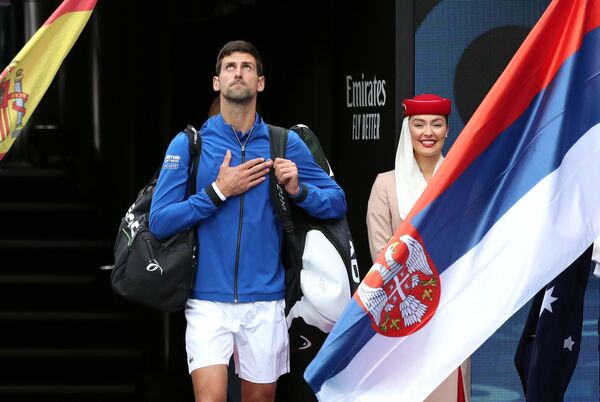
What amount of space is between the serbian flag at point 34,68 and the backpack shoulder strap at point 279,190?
3.57 ft

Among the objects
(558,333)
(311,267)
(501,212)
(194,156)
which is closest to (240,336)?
(311,267)

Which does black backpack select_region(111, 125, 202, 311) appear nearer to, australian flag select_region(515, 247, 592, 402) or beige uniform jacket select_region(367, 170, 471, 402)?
beige uniform jacket select_region(367, 170, 471, 402)

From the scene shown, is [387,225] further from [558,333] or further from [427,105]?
[558,333]

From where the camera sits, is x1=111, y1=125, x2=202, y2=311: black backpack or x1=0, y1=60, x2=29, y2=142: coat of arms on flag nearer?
x1=0, y1=60, x2=29, y2=142: coat of arms on flag

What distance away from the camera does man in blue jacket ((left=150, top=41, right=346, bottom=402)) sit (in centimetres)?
666

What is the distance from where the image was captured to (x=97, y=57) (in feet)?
41.9

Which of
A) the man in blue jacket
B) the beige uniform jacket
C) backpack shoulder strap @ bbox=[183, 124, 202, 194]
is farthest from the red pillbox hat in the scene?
backpack shoulder strap @ bbox=[183, 124, 202, 194]

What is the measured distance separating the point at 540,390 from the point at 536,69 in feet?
4.35

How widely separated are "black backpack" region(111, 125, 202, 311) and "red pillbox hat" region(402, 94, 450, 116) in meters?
1.29

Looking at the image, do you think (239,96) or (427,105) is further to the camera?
(427,105)

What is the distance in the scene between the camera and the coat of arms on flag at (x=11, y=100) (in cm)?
620

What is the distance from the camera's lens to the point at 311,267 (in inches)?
272

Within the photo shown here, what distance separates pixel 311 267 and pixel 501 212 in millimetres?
1686

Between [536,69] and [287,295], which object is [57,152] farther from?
[536,69]
